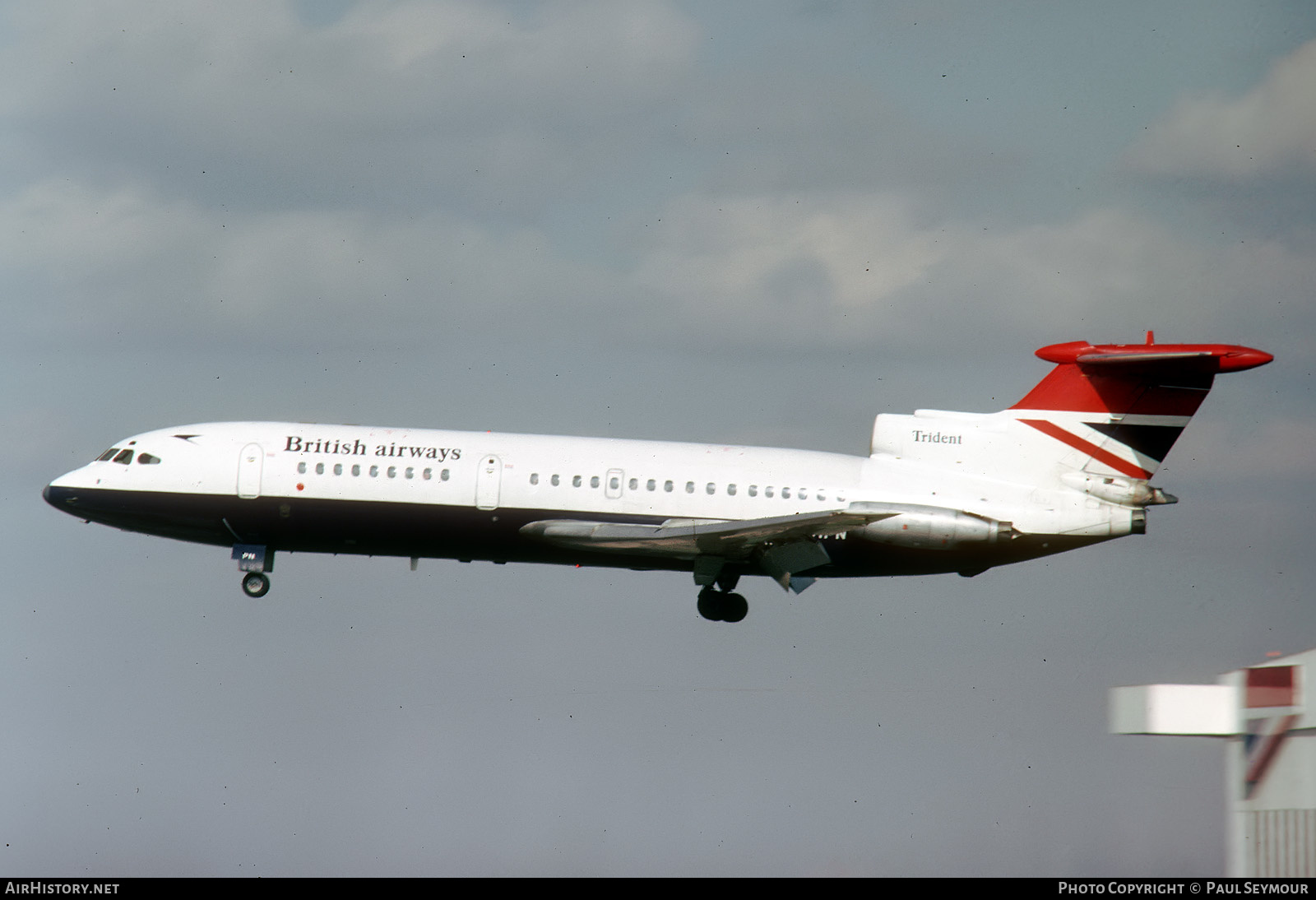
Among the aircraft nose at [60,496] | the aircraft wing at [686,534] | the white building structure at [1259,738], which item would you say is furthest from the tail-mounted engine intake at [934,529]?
the aircraft nose at [60,496]

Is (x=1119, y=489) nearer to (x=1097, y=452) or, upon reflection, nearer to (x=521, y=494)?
(x=1097, y=452)

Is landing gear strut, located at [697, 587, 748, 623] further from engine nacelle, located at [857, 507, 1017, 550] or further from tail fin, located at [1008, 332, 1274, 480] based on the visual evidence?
tail fin, located at [1008, 332, 1274, 480]

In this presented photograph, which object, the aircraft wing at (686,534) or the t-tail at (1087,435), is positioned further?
the t-tail at (1087,435)

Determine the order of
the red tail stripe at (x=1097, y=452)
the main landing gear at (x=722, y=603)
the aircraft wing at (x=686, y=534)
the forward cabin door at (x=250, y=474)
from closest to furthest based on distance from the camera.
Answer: the aircraft wing at (x=686, y=534) → the forward cabin door at (x=250, y=474) → the red tail stripe at (x=1097, y=452) → the main landing gear at (x=722, y=603)

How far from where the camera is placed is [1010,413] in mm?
46812

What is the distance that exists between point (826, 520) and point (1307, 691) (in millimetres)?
14296

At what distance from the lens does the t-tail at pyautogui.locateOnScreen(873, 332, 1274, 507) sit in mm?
45938

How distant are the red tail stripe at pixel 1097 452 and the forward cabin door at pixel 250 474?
20.5 meters

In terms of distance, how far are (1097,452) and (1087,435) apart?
53cm

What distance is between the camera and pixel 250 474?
4562cm

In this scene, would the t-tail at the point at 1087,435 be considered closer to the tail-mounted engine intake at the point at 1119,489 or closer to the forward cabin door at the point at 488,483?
the tail-mounted engine intake at the point at 1119,489

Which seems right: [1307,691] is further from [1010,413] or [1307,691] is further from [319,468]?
[319,468]

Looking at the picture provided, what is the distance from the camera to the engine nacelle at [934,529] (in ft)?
144
